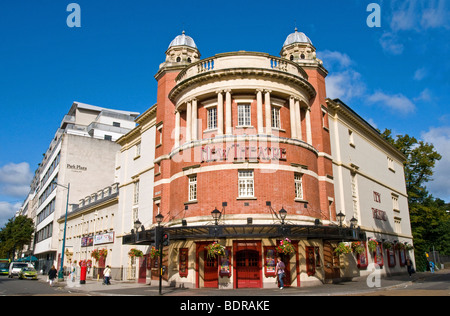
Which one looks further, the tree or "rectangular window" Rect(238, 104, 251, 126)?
the tree

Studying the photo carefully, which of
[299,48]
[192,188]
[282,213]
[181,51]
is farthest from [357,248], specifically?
[181,51]

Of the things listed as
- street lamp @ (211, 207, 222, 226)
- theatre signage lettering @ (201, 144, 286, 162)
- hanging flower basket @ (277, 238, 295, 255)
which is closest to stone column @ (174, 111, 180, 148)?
theatre signage lettering @ (201, 144, 286, 162)

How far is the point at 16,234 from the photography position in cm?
7400

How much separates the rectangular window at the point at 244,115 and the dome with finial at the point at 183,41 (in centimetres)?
1004

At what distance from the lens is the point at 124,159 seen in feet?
132

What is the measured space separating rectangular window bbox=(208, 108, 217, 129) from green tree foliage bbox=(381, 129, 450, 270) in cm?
3097

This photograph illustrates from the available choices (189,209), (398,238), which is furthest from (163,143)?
(398,238)

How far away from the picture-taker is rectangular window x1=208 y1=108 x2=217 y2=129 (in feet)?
87.8

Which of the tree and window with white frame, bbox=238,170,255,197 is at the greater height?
the tree

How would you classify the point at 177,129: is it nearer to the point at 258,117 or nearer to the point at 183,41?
the point at 258,117

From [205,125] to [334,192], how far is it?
11.9m

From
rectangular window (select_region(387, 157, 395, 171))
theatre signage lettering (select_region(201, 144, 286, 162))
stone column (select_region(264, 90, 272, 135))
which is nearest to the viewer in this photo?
theatre signage lettering (select_region(201, 144, 286, 162))

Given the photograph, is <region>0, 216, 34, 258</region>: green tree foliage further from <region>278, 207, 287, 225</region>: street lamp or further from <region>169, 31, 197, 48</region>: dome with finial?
<region>278, 207, 287, 225</region>: street lamp
